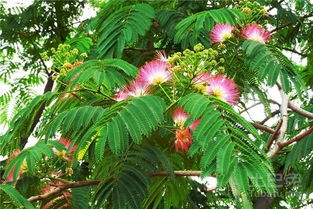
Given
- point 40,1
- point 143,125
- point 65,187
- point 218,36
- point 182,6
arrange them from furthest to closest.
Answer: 1. point 40,1
2. point 182,6
3. point 218,36
4. point 65,187
5. point 143,125

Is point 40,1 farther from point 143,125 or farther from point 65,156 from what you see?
point 143,125

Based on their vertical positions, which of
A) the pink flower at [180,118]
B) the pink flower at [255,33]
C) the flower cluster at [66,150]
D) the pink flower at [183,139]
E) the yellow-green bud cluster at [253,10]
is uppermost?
the yellow-green bud cluster at [253,10]

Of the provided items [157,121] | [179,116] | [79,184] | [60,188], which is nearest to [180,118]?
[179,116]

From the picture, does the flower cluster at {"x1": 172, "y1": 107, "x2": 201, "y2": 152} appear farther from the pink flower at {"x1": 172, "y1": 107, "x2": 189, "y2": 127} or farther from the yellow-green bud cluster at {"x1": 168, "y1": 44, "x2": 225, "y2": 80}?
the yellow-green bud cluster at {"x1": 168, "y1": 44, "x2": 225, "y2": 80}

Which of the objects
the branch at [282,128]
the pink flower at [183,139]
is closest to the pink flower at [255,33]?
the branch at [282,128]

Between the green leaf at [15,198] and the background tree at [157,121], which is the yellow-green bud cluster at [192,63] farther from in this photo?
the green leaf at [15,198]

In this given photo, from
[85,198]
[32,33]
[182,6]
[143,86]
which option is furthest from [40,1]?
[143,86]

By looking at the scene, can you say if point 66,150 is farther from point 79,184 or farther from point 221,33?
point 221,33

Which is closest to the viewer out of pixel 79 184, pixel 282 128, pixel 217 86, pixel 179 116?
pixel 179 116

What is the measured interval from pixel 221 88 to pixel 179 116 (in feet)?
0.71

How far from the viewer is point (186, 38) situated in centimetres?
327

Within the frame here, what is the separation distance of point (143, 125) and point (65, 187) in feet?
2.00

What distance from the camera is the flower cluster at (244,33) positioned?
2.70 meters

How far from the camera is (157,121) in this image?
Result: 207cm
